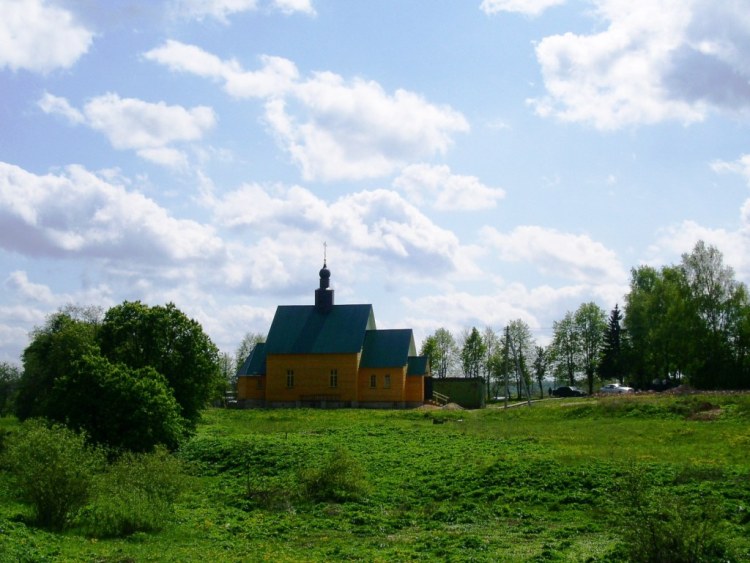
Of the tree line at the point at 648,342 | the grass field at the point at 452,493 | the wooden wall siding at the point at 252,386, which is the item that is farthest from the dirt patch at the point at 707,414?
the wooden wall siding at the point at 252,386

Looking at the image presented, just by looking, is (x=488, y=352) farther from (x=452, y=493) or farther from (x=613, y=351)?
(x=452, y=493)

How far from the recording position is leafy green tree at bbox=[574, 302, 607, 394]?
93.4m

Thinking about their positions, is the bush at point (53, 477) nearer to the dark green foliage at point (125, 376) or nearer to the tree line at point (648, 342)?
the dark green foliage at point (125, 376)

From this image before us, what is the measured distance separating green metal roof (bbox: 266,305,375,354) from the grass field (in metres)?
21.8

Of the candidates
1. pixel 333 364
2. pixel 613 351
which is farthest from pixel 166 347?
pixel 613 351

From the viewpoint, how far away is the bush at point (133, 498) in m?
20.5

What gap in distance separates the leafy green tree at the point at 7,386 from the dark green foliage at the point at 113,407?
28852mm

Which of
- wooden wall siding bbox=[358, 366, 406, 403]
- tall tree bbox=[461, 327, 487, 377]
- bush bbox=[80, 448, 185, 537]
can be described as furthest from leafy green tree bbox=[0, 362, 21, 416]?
tall tree bbox=[461, 327, 487, 377]

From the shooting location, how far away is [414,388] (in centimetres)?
6347

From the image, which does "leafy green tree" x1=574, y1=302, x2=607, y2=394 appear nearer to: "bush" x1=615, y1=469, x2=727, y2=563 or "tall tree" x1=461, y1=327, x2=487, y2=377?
"tall tree" x1=461, y1=327, x2=487, y2=377

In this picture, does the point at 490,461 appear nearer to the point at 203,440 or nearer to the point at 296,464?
the point at 296,464

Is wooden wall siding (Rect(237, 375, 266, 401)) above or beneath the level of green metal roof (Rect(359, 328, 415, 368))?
beneath

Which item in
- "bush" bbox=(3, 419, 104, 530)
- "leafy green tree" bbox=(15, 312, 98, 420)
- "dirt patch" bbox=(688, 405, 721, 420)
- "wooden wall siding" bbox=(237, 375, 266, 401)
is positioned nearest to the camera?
"bush" bbox=(3, 419, 104, 530)

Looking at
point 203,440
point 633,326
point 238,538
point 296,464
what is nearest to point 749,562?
point 238,538
